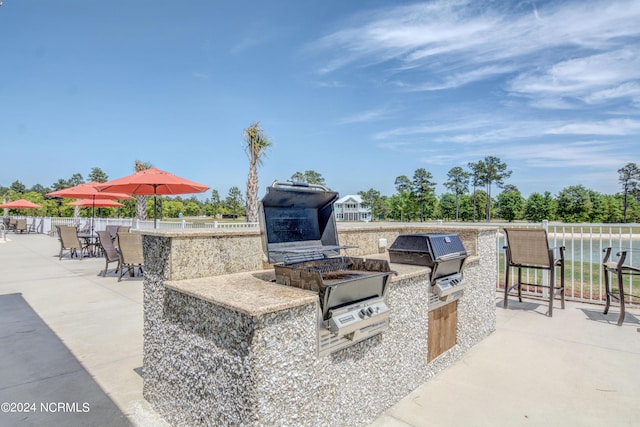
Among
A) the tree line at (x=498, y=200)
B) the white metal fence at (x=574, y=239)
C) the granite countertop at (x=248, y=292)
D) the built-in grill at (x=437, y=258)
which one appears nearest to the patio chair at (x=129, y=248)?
the white metal fence at (x=574, y=239)

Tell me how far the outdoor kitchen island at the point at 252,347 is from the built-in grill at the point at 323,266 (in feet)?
0.28

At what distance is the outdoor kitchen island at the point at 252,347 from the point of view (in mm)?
1412

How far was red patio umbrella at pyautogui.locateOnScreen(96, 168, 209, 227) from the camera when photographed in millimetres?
7086

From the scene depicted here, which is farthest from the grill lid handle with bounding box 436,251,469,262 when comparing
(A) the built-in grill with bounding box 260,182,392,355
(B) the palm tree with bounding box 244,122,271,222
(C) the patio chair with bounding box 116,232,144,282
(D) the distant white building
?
(D) the distant white building

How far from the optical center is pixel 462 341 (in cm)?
308

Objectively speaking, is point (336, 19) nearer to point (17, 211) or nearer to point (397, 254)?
point (397, 254)

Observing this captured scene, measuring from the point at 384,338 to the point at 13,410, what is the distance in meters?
2.49

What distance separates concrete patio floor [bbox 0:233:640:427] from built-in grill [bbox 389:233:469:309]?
27.5 inches

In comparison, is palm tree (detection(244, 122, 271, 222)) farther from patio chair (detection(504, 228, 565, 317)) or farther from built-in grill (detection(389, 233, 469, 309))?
built-in grill (detection(389, 233, 469, 309))

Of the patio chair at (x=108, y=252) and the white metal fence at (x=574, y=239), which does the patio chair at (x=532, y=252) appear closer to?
the white metal fence at (x=574, y=239)

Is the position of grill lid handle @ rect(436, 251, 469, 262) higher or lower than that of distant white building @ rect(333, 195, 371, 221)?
lower

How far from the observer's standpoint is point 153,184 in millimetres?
7301

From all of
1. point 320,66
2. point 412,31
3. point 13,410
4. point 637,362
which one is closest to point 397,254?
point 637,362

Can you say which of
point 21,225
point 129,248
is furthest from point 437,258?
point 21,225
